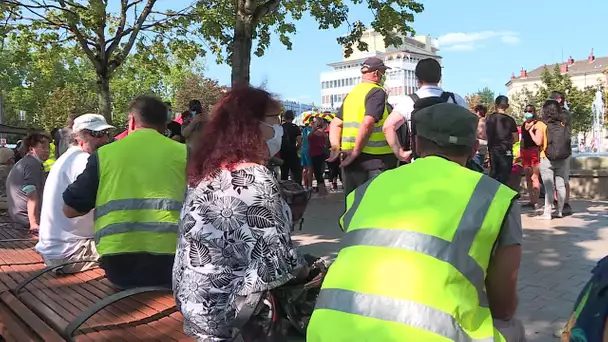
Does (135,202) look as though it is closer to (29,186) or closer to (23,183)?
(29,186)

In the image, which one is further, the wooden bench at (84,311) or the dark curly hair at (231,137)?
the wooden bench at (84,311)

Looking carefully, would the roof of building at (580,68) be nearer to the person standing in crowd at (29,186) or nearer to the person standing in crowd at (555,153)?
the person standing in crowd at (555,153)

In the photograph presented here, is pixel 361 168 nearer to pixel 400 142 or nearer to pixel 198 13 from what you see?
pixel 400 142

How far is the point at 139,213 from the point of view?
3.27 m

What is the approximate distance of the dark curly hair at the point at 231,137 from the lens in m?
2.47

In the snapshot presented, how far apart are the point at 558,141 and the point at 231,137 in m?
7.08

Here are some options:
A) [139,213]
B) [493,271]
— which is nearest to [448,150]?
[493,271]

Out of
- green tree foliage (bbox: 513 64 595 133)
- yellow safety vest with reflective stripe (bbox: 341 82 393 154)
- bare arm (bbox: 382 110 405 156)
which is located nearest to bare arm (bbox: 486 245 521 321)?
bare arm (bbox: 382 110 405 156)

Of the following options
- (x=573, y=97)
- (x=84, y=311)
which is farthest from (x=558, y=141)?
(x=573, y=97)

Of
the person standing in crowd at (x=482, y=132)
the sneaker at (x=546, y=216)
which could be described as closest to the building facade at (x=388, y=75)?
the person standing in crowd at (x=482, y=132)

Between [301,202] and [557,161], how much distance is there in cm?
643

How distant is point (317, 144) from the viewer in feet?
42.7

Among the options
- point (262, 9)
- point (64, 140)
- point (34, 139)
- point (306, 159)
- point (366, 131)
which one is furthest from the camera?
point (306, 159)

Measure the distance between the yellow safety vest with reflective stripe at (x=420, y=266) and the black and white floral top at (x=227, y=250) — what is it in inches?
24.1
